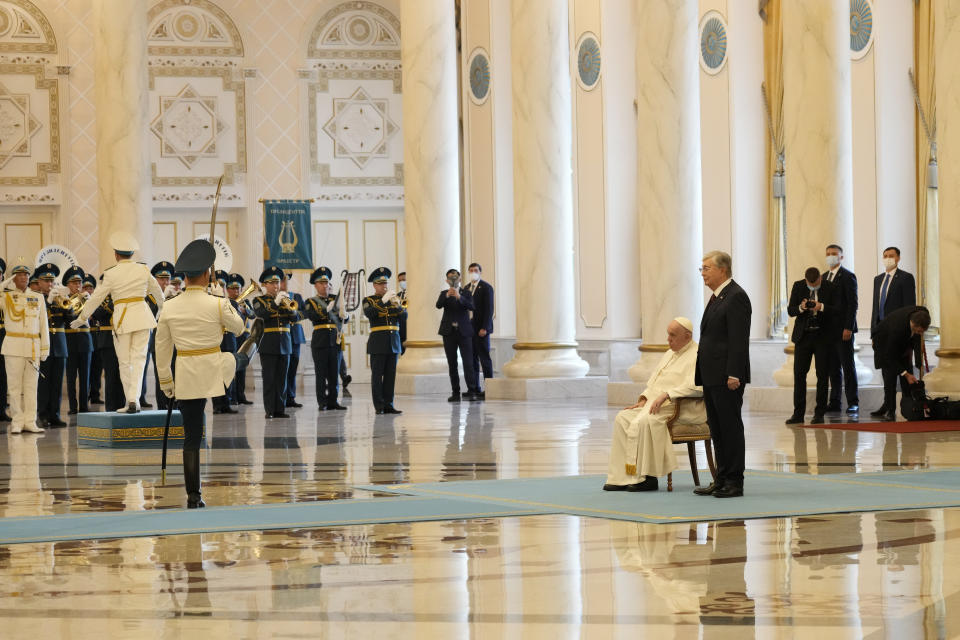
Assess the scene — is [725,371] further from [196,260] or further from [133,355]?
[133,355]

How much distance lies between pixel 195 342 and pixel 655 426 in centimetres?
270

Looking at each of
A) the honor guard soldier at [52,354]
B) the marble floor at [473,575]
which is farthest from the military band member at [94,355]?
the marble floor at [473,575]

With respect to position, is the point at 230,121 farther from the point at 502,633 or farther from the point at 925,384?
the point at 502,633

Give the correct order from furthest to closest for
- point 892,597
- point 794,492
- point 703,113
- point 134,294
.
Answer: point 703,113 < point 134,294 < point 794,492 < point 892,597

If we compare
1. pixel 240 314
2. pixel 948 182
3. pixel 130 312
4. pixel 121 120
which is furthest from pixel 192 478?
pixel 121 120

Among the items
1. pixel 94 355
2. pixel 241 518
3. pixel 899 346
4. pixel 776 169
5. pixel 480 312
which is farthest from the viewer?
pixel 94 355

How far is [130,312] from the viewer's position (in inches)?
479

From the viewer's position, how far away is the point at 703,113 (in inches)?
766

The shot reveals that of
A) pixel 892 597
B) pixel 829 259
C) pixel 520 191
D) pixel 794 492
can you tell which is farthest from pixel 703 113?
pixel 892 597

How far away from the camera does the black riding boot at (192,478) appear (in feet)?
26.8

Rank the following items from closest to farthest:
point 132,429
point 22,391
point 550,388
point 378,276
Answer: point 132,429 < point 22,391 < point 378,276 < point 550,388

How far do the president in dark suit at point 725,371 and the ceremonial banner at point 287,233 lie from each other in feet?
50.7

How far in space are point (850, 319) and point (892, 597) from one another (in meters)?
8.45

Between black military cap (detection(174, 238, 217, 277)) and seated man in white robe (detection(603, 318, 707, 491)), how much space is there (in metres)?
2.54
